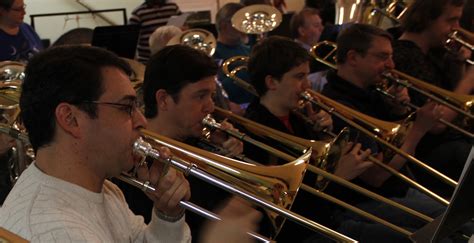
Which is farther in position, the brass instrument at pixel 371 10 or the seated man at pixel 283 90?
the brass instrument at pixel 371 10

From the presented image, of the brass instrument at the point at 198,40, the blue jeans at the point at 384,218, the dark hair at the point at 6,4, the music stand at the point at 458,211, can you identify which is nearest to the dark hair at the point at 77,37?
the dark hair at the point at 6,4

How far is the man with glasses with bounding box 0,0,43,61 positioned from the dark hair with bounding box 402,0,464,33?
1921mm

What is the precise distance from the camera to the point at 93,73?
1.32 meters

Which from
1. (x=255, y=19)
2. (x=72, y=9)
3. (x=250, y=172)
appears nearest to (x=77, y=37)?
(x=255, y=19)

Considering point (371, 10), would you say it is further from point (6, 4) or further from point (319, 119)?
point (6, 4)

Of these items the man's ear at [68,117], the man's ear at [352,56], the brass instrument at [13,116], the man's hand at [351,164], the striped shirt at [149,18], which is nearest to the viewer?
the man's ear at [68,117]

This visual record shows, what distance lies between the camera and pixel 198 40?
3.71 meters

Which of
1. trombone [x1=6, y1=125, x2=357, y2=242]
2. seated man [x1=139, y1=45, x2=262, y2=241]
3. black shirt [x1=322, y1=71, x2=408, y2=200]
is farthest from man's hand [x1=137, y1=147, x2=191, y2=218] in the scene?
black shirt [x1=322, y1=71, x2=408, y2=200]

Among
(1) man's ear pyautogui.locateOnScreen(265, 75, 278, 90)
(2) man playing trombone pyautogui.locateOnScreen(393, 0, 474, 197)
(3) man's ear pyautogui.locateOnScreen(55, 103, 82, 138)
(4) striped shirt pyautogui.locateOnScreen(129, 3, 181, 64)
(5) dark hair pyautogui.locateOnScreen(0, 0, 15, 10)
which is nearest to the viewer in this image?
(3) man's ear pyautogui.locateOnScreen(55, 103, 82, 138)

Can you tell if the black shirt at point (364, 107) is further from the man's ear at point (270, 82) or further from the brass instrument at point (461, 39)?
the brass instrument at point (461, 39)

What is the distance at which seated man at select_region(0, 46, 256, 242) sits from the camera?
123 cm

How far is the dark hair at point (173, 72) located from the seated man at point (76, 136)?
25.4 inches

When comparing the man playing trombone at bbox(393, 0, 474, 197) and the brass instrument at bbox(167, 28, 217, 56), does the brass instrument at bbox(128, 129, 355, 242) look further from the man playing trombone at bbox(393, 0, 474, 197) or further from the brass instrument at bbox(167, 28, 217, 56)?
the brass instrument at bbox(167, 28, 217, 56)

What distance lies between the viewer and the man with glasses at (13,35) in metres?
3.20
